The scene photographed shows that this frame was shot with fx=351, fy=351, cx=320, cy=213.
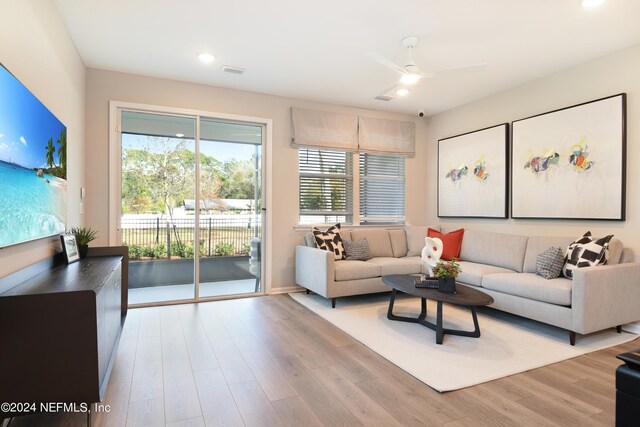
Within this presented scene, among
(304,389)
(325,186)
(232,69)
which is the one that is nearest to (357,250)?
(325,186)

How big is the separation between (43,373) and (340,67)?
353cm

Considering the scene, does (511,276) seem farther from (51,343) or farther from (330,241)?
(51,343)

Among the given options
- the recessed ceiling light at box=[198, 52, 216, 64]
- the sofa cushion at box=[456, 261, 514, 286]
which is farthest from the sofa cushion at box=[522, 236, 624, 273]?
the recessed ceiling light at box=[198, 52, 216, 64]

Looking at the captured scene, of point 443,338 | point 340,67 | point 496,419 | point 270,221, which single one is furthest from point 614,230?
point 270,221

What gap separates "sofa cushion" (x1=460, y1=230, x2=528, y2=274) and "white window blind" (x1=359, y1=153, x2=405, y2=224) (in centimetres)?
124

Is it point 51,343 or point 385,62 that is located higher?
point 385,62

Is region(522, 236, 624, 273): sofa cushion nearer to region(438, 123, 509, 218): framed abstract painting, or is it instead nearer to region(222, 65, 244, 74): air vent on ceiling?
region(438, 123, 509, 218): framed abstract painting

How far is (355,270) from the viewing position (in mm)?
4152

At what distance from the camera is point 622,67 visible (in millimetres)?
3383

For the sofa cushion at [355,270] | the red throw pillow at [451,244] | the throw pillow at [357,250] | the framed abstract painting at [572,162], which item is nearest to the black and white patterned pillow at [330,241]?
the throw pillow at [357,250]

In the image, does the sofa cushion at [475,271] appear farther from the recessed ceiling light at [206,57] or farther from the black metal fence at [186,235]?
the recessed ceiling light at [206,57]

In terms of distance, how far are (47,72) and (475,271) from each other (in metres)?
4.27

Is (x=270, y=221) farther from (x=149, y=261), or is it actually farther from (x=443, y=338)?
(x=443, y=338)

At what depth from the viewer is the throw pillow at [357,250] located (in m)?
4.55
